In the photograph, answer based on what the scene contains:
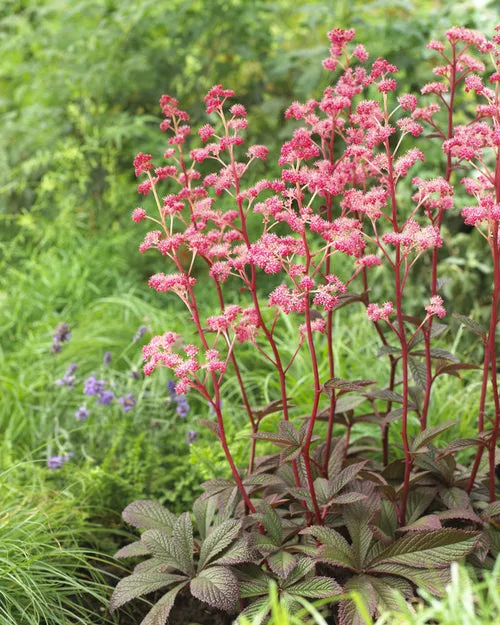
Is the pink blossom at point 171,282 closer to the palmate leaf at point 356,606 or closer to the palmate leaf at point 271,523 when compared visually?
the palmate leaf at point 271,523

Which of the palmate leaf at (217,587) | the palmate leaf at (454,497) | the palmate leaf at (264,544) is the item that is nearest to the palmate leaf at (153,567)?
the palmate leaf at (217,587)

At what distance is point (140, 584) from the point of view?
1867 mm

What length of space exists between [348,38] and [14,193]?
152 inches

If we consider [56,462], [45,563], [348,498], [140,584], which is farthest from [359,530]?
[56,462]

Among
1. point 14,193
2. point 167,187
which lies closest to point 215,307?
point 167,187

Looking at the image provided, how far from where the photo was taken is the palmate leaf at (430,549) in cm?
175

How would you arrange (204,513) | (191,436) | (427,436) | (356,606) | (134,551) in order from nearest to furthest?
Result: (356,606) < (427,436) < (134,551) < (204,513) < (191,436)

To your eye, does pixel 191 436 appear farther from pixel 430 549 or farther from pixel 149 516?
pixel 430 549

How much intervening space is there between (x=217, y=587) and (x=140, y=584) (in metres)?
0.23

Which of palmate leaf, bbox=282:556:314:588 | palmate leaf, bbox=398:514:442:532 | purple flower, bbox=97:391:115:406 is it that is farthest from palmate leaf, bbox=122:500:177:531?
purple flower, bbox=97:391:115:406

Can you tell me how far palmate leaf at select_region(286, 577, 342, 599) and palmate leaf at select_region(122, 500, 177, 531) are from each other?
43 cm

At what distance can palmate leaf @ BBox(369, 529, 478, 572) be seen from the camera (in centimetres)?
175

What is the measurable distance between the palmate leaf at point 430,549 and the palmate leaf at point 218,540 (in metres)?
0.35

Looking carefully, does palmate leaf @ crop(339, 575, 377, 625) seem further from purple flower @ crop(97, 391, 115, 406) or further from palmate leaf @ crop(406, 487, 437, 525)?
purple flower @ crop(97, 391, 115, 406)
